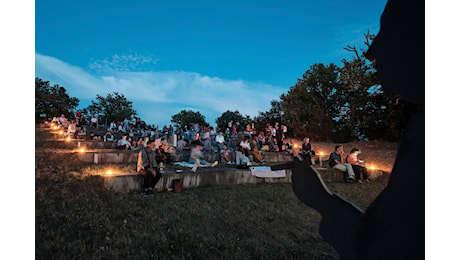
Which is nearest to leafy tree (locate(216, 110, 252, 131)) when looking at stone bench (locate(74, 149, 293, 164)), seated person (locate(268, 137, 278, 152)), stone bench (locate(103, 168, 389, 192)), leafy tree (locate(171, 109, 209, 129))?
leafy tree (locate(171, 109, 209, 129))

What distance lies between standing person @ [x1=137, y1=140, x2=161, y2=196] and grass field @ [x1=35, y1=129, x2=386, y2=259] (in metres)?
0.34

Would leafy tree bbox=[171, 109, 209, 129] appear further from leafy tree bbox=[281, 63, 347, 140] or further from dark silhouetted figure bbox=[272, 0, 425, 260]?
dark silhouetted figure bbox=[272, 0, 425, 260]

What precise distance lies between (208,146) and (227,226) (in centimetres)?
1024

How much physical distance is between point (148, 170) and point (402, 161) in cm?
685

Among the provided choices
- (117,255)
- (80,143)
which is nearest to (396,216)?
(117,255)

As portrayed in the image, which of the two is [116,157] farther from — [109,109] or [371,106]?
[109,109]

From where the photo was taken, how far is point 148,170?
6980mm

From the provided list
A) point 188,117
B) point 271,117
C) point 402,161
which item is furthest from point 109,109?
point 402,161


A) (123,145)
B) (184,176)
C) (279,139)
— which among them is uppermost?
(279,139)

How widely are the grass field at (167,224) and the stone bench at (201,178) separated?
1.26 ft

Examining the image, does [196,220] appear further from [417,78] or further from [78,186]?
[417,78]

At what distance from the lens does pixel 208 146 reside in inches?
584

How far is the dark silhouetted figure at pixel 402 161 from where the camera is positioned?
0.97 m

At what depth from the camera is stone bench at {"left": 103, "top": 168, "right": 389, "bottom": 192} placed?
6.74 metres
